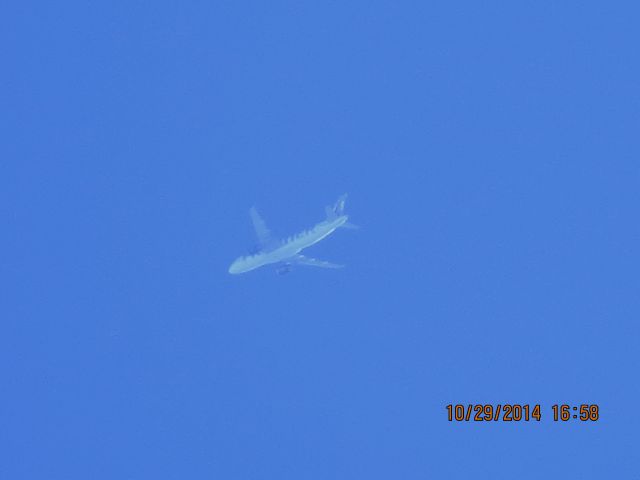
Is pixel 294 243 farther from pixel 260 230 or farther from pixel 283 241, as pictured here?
pixel 260 230

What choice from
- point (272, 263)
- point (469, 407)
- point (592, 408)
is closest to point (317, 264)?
point (272, 263)

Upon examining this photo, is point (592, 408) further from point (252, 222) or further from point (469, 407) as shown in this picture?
point (252, 222)

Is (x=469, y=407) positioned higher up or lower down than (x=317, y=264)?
lower down

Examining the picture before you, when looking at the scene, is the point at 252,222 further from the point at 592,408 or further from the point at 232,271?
the point at 592,408

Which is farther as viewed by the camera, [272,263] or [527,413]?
[527,413]

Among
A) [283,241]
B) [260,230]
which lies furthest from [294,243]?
A: [260,230]

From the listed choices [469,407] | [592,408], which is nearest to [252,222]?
[469,407]
